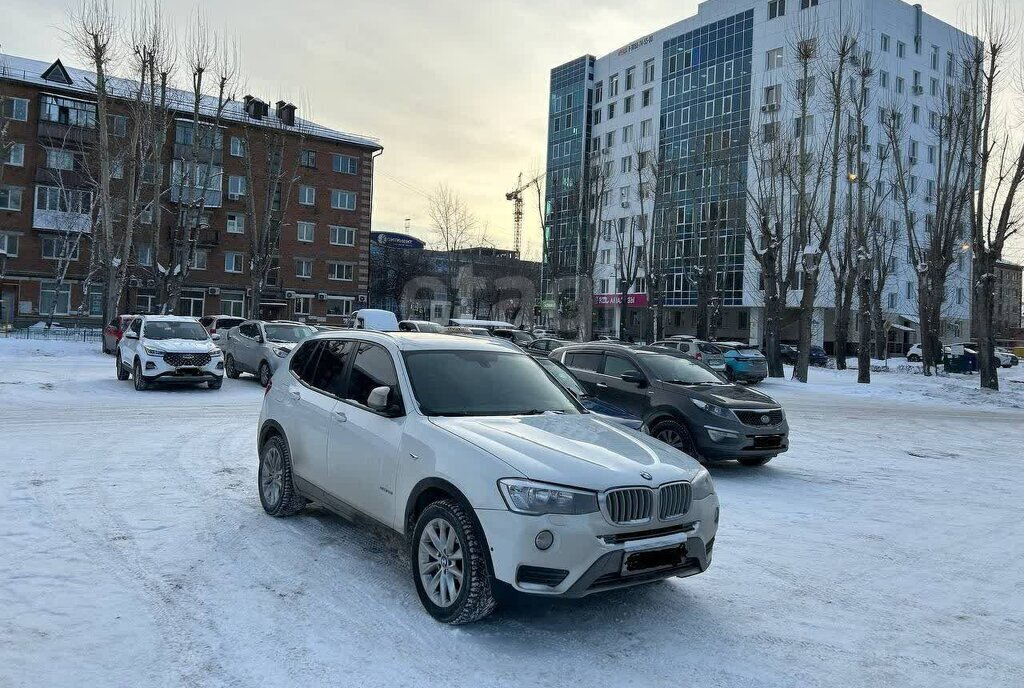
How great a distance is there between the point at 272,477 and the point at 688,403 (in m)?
5.25

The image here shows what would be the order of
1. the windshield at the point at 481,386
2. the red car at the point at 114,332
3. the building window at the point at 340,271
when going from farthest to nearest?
the building window at the point at 340,271 < the red car at the point at 114,332 < the windshield at the point at 481,386

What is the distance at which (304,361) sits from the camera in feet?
20.7

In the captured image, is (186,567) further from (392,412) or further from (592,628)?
(592,628)

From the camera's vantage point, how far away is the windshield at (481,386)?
192 inches

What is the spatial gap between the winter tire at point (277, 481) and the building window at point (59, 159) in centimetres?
4867

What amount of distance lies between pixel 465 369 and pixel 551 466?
4.98ft

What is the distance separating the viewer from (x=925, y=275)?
112 feet

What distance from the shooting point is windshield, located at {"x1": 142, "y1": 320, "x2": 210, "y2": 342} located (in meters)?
17.0

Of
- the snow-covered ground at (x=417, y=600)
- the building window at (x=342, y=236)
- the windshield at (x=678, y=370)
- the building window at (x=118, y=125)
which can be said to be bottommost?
the snow-covered ground at (x=417, y=600)

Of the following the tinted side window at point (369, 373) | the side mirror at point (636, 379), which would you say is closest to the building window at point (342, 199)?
the side mirror at point (636, 379)

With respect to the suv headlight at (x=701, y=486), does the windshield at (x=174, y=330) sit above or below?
above

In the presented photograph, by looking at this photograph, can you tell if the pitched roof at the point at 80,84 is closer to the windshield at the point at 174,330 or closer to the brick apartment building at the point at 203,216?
the brick apartment building at the point at 203,216

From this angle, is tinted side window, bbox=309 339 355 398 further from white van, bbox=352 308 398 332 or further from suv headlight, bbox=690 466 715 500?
white van, bbox=352 308 398 332

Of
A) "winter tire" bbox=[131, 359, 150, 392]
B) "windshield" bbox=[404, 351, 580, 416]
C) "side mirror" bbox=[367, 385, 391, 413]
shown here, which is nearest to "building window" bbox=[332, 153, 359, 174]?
"winter tire" bbox=[131, 359, 150, 392]
